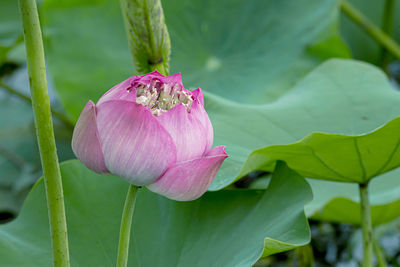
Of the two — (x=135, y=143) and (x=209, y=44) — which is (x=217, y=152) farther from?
(x=209, y=44)

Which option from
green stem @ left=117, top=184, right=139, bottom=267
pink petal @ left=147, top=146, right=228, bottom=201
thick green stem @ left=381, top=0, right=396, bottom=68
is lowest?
thick green stem @ left=381, top=0, right=396, bottom=68

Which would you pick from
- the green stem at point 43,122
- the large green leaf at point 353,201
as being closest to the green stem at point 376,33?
the large green leaf at point 353,201

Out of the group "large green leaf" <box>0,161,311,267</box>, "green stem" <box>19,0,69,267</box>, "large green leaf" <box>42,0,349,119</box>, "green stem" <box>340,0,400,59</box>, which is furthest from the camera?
"green stem" <box>340,0,400,59</box>

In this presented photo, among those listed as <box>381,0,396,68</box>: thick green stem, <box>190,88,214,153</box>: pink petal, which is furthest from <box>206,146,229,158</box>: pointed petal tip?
<box>381,0,396,68</box>: thick green stem

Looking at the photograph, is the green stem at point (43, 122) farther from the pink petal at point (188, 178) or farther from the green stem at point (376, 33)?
the green stem at point (376, 33)

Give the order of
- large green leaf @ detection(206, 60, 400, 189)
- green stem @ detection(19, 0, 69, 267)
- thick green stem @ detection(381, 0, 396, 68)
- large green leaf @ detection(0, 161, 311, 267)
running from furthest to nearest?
thick green stem @ detection(381, 0, 396, 68) < large green leaf @ detection(206, 60, 400, 189) < large green leaf @ detection(0, 161, 311, 267) < green stem @ detection(19, 0, 69, 267)

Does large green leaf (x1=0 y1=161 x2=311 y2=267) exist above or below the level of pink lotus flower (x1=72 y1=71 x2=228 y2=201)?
below

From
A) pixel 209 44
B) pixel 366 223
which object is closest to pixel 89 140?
pixel 366 223

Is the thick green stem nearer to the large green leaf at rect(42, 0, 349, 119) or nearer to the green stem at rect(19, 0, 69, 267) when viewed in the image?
the large green leaf at rect(42, 0, 349, 119)
